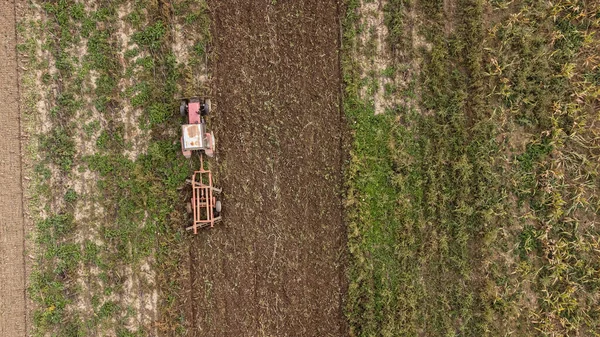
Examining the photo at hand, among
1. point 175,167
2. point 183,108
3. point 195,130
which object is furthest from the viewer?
point 175,167

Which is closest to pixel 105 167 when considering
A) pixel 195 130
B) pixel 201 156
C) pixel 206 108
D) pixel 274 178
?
pixel 201 156

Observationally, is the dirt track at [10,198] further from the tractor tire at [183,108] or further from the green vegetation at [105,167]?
the tractor tire at [183,108]

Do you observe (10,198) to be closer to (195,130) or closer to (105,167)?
(105,167)

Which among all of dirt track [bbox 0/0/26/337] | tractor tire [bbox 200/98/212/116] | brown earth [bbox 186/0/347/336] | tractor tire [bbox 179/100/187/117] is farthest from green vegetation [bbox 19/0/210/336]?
brown earth [bbox 186/0/347/336]

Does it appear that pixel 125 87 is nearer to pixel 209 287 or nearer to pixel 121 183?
pixel 121 183

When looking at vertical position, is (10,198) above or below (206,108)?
below

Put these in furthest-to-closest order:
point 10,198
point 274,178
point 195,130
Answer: point 274,178, point 10,198, point 195,130

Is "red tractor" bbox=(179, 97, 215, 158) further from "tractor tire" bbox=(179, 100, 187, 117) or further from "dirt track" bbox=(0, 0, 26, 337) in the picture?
"dirt track" bbox=(0, 0, 26, 337)
